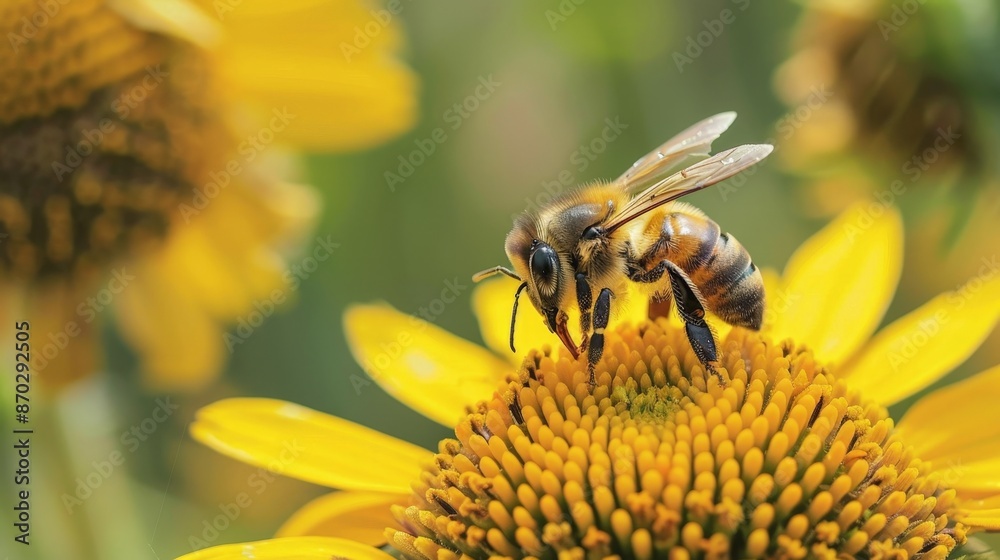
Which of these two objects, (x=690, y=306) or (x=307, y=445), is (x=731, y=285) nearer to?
(x=690, y=306)

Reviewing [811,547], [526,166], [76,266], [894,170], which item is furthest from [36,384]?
[894,170]

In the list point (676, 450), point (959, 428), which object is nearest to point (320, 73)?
point (676, 450)

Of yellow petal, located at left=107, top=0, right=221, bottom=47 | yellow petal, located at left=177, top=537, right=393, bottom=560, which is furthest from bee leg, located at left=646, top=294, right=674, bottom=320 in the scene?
yellow petal, located at left=107, top=0, right=221, bottom=47

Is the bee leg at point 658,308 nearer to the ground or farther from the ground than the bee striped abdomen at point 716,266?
nearer to the ground

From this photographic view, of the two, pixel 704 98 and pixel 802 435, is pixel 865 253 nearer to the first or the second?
pixel 802 435

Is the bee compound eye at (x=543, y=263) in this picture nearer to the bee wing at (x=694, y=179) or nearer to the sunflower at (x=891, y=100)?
the bee wing at (x=694, y=179)

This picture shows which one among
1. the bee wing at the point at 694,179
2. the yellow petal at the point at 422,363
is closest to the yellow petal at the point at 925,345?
the bee wing at the point at 694,179
